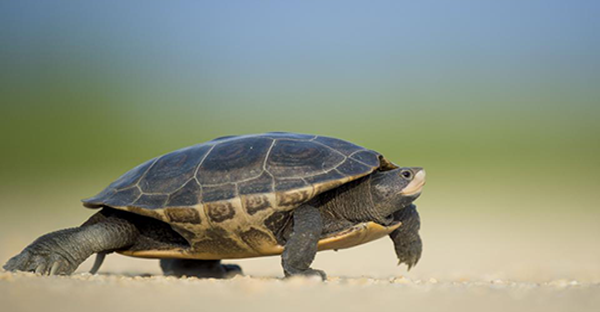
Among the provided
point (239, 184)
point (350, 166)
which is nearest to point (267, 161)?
point (239, 184)

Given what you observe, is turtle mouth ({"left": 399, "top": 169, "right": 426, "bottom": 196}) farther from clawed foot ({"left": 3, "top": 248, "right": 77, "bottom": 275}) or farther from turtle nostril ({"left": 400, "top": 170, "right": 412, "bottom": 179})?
clawed foot ({"left": 3, "top": 248, "right": 77, "bottom": 275})

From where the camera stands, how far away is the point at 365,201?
5312mm

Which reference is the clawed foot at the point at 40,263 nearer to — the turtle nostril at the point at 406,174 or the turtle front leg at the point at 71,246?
the turtle front leg at the point at 71,246

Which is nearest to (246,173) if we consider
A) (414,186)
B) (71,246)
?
(414,186)

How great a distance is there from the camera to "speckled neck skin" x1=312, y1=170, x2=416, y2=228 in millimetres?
5250

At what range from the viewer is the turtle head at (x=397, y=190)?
5219mm

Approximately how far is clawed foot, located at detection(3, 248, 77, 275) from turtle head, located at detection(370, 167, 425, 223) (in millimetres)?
2917

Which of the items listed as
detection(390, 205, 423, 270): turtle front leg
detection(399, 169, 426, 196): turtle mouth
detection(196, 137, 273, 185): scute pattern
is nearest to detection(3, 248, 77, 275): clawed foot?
detection(196, 137, 273, 185): scute pattern

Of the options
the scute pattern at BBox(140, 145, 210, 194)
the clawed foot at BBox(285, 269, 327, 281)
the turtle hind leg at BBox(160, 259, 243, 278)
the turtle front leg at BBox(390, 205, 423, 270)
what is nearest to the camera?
the clawed foot at BBox(285, 269, 327, 281)

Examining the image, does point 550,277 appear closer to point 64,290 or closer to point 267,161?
point 267,161

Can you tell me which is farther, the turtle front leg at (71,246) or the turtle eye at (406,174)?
the turtle eye at (406,174)

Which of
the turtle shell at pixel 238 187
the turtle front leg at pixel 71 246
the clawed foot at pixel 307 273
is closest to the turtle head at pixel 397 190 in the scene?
the turtle shell at pixel 238 187

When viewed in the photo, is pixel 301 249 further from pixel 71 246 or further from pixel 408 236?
pixel 71 246

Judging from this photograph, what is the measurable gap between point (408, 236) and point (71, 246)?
341 cm
